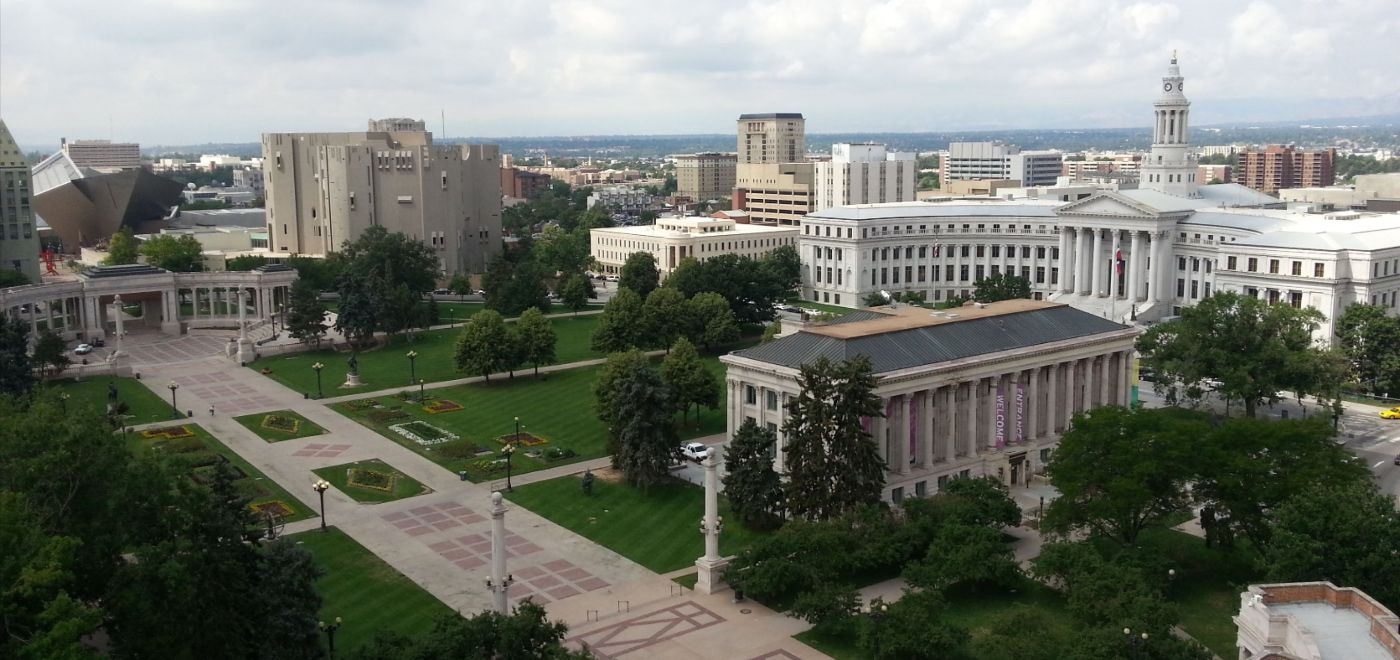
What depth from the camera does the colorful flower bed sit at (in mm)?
87500

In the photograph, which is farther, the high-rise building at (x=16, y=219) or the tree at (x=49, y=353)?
the high-rise building at (x=16, y=219)

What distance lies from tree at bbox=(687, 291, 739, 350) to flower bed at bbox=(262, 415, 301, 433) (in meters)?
39.2

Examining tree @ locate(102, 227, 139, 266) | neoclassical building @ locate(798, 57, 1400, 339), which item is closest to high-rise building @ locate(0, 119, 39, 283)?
tree @ locate(102, 227, 139, 266)

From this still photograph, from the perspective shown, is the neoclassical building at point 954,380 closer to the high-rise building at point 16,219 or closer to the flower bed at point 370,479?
the flower bed at point 370,479

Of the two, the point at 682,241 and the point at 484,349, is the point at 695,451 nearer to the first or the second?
the point at 484,349

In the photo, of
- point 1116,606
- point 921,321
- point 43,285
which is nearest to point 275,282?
point 43,285

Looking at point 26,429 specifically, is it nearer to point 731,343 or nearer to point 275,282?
point 731,343

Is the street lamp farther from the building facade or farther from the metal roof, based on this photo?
the building facade

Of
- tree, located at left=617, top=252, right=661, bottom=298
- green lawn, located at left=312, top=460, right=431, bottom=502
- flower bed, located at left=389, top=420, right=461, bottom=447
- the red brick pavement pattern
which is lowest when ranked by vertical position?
the red brick pavement pattern

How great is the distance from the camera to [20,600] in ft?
131

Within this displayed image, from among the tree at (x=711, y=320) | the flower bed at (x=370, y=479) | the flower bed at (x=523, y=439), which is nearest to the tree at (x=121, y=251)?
the tree at (x=711, y=320)

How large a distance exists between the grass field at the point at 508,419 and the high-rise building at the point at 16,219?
64.4 m

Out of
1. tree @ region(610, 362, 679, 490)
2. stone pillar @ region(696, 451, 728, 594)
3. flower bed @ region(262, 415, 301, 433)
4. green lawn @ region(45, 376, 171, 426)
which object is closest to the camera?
stone pillar @ region(696, 451, 728, 594)

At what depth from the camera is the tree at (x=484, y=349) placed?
10319 centimetres
